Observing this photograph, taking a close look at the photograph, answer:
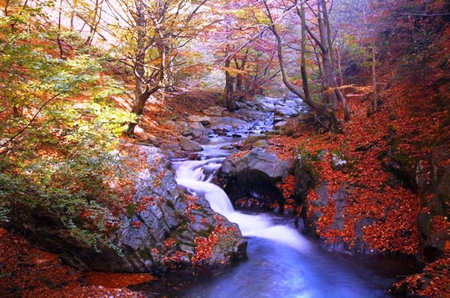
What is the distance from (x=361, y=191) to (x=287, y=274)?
3148 mm

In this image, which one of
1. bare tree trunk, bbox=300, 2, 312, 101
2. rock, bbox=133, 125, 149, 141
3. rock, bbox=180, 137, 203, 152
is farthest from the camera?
rock, bbox=180, 137, 203, 152

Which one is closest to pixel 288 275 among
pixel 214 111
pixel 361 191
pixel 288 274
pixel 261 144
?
pixel 288 274

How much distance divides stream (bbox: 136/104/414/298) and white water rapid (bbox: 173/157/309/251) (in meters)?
0.05

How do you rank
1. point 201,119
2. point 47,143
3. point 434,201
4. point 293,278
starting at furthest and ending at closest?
point 201,119 < point 293,278 < point 434,201 < point 47,143

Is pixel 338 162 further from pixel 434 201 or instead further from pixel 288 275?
pixel 288 275

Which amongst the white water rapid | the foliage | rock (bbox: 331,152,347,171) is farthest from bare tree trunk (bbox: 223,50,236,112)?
the foliage

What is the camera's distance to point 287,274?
22.1ft

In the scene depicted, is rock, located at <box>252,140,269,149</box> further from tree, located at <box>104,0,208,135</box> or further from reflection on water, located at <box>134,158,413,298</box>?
reflection on water, located at <box>134,158,413,298</box>

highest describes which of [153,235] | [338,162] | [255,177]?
[338,162]

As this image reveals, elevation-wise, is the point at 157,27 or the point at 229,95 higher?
the point at 229,95

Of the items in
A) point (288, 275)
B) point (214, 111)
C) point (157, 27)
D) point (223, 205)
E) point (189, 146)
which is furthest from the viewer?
point (214, 111)

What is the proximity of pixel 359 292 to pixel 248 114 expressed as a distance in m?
18.1

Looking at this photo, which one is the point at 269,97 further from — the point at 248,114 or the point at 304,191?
the point at 304,191

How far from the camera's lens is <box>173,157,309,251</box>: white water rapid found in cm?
855
